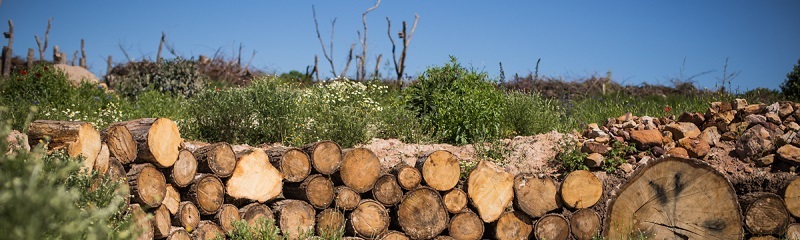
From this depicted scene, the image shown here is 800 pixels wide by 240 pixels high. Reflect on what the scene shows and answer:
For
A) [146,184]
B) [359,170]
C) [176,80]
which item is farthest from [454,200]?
[176,80]

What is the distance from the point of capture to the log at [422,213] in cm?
546

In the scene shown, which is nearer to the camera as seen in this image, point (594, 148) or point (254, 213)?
point (254, 213)

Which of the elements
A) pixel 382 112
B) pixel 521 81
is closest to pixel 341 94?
pixel 382 112

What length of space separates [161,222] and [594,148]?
12.6 feet

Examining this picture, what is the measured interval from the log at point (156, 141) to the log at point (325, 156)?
3.25 ft

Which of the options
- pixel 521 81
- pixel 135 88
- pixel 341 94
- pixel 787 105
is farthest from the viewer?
pixel 521 81

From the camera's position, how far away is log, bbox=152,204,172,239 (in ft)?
15.1

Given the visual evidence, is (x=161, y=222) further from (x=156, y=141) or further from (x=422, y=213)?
(x=422, y=213)

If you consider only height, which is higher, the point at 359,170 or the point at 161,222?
the point at 359,170

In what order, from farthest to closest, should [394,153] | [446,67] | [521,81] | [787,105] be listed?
[521,81]
[446,67]
[787,105]
[394,153]

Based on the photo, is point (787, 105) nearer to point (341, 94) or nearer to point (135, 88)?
point (341, 94)

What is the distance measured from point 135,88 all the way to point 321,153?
9440 millimetres

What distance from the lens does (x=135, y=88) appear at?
13516mm

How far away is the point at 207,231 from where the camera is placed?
501 cm
